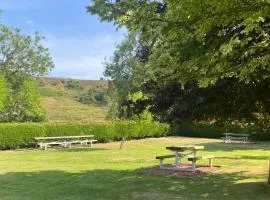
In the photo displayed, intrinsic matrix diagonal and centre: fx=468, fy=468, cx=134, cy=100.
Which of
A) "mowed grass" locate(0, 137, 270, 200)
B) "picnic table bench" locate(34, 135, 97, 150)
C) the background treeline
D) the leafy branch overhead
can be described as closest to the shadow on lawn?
"mowed grass" locate(0, 137, 270, 200)

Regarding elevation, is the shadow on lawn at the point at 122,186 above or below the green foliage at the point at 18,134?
below

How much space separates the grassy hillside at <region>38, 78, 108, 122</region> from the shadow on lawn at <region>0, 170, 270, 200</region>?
188ft

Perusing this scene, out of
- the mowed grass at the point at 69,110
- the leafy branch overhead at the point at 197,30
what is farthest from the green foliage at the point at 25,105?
the leafy branch overhead at the point at 197,30

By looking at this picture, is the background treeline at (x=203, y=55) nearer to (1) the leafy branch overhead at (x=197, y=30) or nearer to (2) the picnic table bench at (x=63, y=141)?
(1) the leafy branch overhead at (x=197, y=30)

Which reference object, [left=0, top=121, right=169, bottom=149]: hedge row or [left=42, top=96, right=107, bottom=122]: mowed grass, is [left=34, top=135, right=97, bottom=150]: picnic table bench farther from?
[left=42, top=96, right=107, bottom=122]: mowed grass

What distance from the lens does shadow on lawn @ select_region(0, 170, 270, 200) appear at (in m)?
11.9

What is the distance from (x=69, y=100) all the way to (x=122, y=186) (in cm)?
9485

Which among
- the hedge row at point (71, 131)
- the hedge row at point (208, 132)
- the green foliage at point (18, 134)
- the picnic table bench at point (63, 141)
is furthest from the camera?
the hedge row at point (208, 132)

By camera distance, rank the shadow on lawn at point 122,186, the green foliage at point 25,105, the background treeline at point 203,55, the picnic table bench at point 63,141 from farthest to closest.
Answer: the green foliage at point 25,105 → the picnic table bench at point 63,141 → the shadow on lawn at point 122,186 → the background treeline at point 203,55

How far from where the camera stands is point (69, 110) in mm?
92562

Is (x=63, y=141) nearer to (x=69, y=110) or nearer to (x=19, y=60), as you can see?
(x=19, y=60)

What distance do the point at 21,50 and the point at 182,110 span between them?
50685 mm

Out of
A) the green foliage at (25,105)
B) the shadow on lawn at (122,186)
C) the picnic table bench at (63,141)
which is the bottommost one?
the shadow on lawn at (122,186)

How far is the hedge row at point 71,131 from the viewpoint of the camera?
31.0 metres
